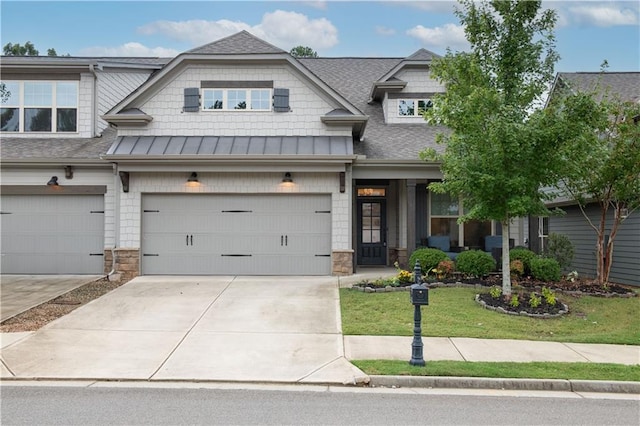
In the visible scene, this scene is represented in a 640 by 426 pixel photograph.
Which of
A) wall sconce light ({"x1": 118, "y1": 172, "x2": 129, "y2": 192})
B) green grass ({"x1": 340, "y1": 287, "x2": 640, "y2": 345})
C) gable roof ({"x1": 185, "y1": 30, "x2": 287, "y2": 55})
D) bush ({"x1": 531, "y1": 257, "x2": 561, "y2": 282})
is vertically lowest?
green grass ({"x1": 340, "y1": 287, "x2": 640, "y2": 345})

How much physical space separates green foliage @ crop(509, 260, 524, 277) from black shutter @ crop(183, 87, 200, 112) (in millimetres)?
9724

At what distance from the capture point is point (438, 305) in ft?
33.0

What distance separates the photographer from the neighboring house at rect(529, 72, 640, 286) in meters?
13.5

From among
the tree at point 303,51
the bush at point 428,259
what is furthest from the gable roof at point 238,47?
the tree at point 303,51

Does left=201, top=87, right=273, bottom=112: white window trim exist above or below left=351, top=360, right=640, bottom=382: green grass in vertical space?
above

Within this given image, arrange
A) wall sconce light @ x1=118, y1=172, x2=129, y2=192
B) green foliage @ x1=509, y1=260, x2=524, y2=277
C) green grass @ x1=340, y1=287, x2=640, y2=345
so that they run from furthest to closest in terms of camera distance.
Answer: wall sconce light @ x1=118, y1=172, x2=129, y2=192, green foliage @ x1=509, y1=260, x2=524, y2=277, green grass @ x1=340, y1=287, x2=640, y2=345

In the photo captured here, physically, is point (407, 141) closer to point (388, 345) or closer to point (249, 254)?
point (249, 254)

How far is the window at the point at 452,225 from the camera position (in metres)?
15.8

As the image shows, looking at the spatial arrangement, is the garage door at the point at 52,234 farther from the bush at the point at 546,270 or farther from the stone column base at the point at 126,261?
the bush at the point at 546,270

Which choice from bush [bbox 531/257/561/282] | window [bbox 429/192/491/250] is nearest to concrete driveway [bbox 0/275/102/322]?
window [bbox 429/192/491/250]

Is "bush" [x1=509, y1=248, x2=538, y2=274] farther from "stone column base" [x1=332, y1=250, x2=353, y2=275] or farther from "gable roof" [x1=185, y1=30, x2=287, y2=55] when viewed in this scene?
"gable roof" [x1=185, y1=30, x2=287, y2=55]

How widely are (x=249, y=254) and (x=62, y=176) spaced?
19.3 ft

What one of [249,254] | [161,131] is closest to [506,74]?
[249,254]

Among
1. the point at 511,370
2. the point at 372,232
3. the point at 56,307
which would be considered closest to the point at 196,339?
the point at 56,307
